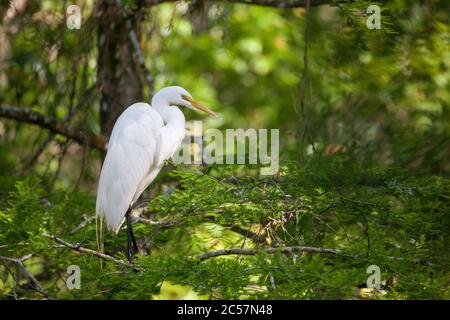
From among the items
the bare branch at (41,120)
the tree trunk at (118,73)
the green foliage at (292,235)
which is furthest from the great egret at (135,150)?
the tree trunk at (118,73)

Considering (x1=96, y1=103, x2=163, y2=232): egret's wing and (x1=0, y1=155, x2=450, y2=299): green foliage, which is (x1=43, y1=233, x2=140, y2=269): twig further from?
(x1=96, y1=103, x2=163, y2=232): egret's wing

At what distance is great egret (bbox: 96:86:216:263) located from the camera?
3.41m

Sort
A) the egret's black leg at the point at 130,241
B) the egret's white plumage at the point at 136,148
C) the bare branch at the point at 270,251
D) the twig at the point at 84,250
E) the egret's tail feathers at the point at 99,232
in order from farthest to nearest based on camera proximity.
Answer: the egret's white plumage at the point at 136,148 < the egret's black leg at the point at 130,241 < the egret's tail feathers at the point at 99,232 < the twig at the point at 84,250 < the bare branch at the point at 270,251

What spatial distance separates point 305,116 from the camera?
3406mm

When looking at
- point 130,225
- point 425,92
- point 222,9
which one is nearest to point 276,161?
point 130,225

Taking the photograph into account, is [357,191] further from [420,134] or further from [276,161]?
[420,134]

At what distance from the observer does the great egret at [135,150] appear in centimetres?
341

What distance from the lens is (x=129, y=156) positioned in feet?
11.7

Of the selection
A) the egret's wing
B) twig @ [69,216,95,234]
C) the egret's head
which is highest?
the egret's head

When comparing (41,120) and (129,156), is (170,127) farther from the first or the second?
(41,120)

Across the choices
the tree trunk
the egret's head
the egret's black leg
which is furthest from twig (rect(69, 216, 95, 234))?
the tree trunk

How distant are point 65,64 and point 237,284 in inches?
95.6

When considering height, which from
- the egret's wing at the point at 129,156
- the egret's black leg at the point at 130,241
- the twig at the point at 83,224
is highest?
the egret's wing at the point at 129,156

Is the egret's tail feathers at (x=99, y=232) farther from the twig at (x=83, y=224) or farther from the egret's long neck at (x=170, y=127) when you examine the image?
the egret's long neck at (x=170, y=127)
